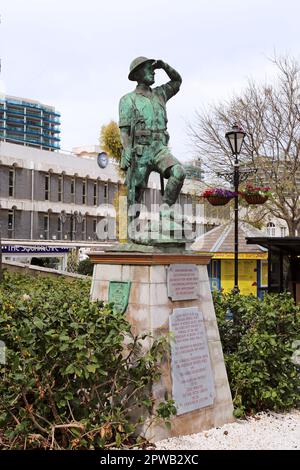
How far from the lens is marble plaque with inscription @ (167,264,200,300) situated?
6258 millimetres

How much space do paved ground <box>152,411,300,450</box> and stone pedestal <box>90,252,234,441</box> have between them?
0.13 m

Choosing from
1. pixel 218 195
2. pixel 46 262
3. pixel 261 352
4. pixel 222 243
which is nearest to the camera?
pixel 261 352

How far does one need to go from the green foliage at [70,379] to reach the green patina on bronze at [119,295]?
16.8 inches

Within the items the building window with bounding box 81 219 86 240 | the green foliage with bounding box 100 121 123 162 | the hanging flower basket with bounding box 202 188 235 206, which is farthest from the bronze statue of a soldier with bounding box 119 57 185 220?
the building window with bounding box 81 219 86 240

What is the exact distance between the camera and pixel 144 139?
6883 mm

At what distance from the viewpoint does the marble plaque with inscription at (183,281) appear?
626cm

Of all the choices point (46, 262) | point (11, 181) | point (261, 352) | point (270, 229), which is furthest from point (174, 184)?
point (270, 229)

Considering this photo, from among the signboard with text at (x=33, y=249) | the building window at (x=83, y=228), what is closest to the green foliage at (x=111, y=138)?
the signboard with text at (x=33, y=249)

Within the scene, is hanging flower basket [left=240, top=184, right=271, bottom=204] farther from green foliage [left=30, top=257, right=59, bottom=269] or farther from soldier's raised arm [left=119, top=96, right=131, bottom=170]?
green foliage [left=30, top=257, right=59, bottom=269]

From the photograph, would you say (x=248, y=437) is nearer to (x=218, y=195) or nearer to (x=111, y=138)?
(x=218, y=195)

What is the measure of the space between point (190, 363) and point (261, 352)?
124 cm

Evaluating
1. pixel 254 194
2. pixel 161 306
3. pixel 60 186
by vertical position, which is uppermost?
pixel 60 186

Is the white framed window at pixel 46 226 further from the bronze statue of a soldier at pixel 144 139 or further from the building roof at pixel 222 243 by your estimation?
the bronze statue of a soldier at pixel 144 139

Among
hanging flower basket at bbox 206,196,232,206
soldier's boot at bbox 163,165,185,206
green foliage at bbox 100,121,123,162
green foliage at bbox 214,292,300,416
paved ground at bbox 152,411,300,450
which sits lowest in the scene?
paved ground at bbox 152,411,300,450
